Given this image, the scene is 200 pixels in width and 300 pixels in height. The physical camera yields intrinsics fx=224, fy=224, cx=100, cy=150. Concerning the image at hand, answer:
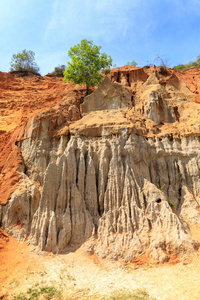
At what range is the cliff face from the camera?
12406 mm

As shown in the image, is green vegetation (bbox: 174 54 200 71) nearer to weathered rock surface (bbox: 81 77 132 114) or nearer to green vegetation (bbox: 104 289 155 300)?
weathered rock surface (bbox: 81 77 132 114)

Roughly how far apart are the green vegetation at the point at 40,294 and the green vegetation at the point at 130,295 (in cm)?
223

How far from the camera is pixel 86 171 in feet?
49.2

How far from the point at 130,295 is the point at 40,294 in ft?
12.4

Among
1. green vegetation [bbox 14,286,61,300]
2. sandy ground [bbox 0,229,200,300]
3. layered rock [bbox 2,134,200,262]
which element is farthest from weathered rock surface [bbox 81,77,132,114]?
green vegetation [bbox 14,286,61,300]

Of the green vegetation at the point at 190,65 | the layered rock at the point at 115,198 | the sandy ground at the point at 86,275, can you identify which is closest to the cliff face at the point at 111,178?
the layered rock at the point at 115,198

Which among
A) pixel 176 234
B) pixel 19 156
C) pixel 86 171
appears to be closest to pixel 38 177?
pixel 19 156

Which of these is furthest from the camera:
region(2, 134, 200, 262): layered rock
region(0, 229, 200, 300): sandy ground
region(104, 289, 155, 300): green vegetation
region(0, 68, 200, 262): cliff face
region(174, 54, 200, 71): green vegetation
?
region(174, 54, 200, 71): green vegetation

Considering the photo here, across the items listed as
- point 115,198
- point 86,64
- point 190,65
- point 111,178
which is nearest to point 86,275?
point 115,198

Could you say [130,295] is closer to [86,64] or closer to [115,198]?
[115,198]

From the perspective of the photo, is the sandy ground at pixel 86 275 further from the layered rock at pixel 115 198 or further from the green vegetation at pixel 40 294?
the layered rock at pixel 115 198

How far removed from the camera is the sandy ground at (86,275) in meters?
9.51

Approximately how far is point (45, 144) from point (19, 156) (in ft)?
6.62

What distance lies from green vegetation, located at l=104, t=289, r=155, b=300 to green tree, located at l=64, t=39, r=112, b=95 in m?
18.1
